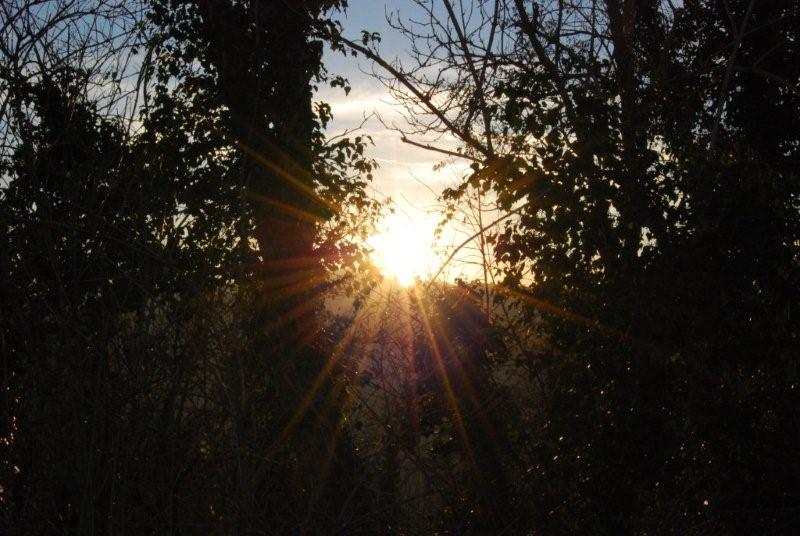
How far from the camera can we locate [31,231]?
6078 mm

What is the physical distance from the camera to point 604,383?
6.20 m

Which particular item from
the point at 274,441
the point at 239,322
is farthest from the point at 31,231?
the point at 274,441

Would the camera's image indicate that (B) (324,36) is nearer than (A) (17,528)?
No

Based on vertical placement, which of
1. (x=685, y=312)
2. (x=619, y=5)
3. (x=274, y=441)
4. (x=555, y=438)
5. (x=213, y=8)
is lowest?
(x=274, y=441)

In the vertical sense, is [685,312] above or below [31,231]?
above

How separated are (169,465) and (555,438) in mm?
2945

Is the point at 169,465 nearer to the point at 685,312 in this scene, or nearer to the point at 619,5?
the point at 685,312

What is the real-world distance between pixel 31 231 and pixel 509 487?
4.44m

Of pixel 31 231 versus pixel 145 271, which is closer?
pixel 145 271

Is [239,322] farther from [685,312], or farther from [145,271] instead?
[685,312]

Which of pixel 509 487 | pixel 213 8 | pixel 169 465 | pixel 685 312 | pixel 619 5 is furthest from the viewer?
pixel 213 8

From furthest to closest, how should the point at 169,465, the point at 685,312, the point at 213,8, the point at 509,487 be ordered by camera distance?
1. the point at 213,8
2. the point at 509,487
3. the point at 685,312
4. the point at 169,465

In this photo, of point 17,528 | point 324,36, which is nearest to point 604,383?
point 17,528

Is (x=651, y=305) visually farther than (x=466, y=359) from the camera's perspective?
No
